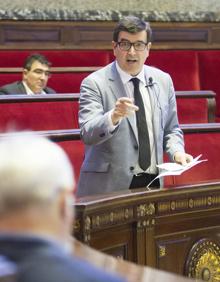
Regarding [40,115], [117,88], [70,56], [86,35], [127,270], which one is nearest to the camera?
[127,270]

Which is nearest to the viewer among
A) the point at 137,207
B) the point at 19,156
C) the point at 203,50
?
the point at 19,156

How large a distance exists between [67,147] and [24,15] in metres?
1.24

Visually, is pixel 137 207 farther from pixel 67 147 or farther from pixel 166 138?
pixel 67 147

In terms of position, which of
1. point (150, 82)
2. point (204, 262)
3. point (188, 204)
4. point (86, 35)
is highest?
point (86, 35)

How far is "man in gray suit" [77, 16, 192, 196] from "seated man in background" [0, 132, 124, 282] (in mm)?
818

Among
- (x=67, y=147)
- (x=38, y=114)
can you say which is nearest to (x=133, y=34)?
(x=67, y=147)

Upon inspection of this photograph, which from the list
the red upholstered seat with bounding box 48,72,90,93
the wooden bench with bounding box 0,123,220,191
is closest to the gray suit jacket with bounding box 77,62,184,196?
the wooden bench with bounding box 0,123,220,191

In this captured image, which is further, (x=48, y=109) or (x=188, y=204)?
(x=48, y=109)

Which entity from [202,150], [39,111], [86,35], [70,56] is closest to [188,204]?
[202,150]

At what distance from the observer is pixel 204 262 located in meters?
1.32

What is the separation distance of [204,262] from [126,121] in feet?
0.95

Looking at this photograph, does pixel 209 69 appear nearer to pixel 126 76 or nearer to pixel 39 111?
pixel 39 111

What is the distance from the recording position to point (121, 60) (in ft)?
4.19

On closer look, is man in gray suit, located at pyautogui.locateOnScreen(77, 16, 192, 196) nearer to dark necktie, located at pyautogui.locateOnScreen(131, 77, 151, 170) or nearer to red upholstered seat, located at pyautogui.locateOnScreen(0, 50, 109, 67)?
dark necktie, located at pyautogui.locateOnScreen(131, 77, 151, 170)
